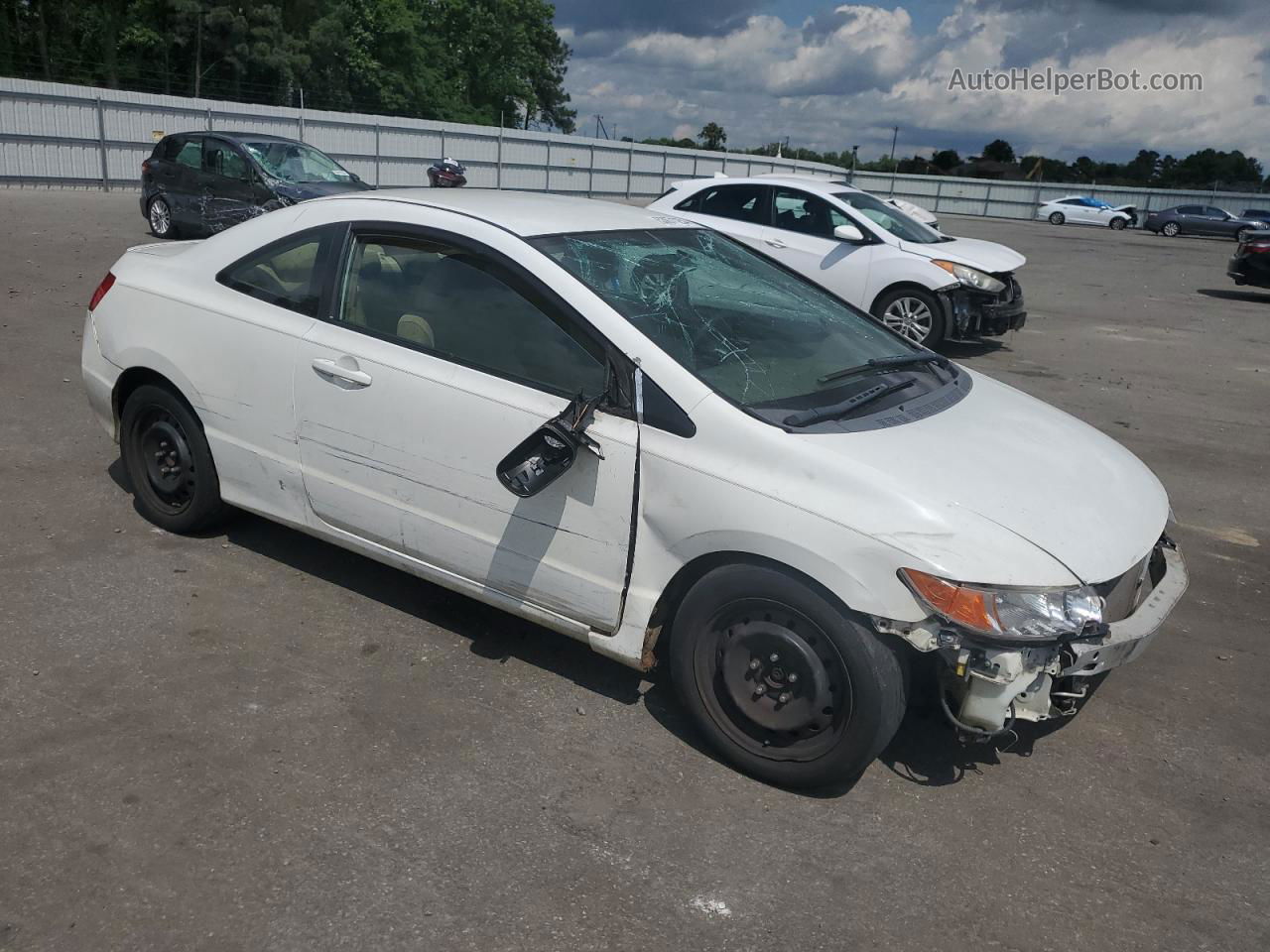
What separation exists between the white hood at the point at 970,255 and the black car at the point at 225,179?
7818 mm

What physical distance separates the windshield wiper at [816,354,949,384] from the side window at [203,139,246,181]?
12225 mm

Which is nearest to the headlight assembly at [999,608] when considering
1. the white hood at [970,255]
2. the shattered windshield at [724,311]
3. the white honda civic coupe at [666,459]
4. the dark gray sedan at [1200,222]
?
the white honda civic coupe at [666,459]

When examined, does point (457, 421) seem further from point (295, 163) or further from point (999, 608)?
point (295, 163)

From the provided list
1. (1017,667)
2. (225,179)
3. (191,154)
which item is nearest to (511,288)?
(1017,667)

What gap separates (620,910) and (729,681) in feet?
2.67

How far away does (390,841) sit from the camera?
9.51 feet

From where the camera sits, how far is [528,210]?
161 inches

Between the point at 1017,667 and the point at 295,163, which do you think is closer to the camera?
the point at 1017,667

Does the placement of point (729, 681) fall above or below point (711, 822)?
above

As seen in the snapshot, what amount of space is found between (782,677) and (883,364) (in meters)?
1.43

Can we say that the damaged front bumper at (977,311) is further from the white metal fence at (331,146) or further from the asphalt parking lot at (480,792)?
the white metal fence at (331,146)

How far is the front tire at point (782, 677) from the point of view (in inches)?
119

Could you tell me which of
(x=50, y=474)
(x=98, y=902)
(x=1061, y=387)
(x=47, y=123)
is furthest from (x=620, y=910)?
(x=47, y=123)

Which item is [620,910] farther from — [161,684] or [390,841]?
[161,684]
